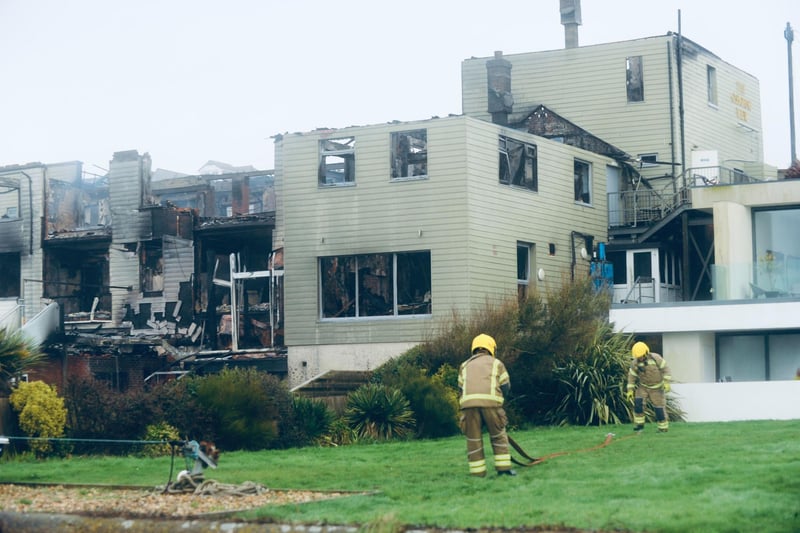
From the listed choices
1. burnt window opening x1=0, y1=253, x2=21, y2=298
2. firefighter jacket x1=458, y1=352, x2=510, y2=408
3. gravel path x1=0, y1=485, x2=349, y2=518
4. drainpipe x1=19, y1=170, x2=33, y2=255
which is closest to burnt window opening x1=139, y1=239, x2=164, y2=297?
drainpipe x1=19, y1=170, x2=33, y2=255

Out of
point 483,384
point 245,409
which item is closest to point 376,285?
point 245,409

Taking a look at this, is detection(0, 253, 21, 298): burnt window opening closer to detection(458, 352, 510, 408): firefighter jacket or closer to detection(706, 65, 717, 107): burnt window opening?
detection(706, 65, 717, 107): burnt window opening

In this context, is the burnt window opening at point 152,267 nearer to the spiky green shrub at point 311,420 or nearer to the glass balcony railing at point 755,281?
the spiky green shrub at point 311,420

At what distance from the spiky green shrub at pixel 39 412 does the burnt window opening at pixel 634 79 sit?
23849mm

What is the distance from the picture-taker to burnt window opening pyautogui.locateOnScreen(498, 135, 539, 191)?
3459 cm

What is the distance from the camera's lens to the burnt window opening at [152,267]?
130 feet

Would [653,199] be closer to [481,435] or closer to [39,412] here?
[39,412]

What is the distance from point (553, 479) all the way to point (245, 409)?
29.1 feet

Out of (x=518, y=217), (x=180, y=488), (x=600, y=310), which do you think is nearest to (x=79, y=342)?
(x=518, y=217)

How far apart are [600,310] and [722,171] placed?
478 inches

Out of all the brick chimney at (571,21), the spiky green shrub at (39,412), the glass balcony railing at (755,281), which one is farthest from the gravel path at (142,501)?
the brick chimney at (571,21)

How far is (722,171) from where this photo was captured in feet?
129

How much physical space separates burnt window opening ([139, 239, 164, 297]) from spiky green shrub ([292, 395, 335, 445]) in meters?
15.4

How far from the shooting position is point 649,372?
24.1m
